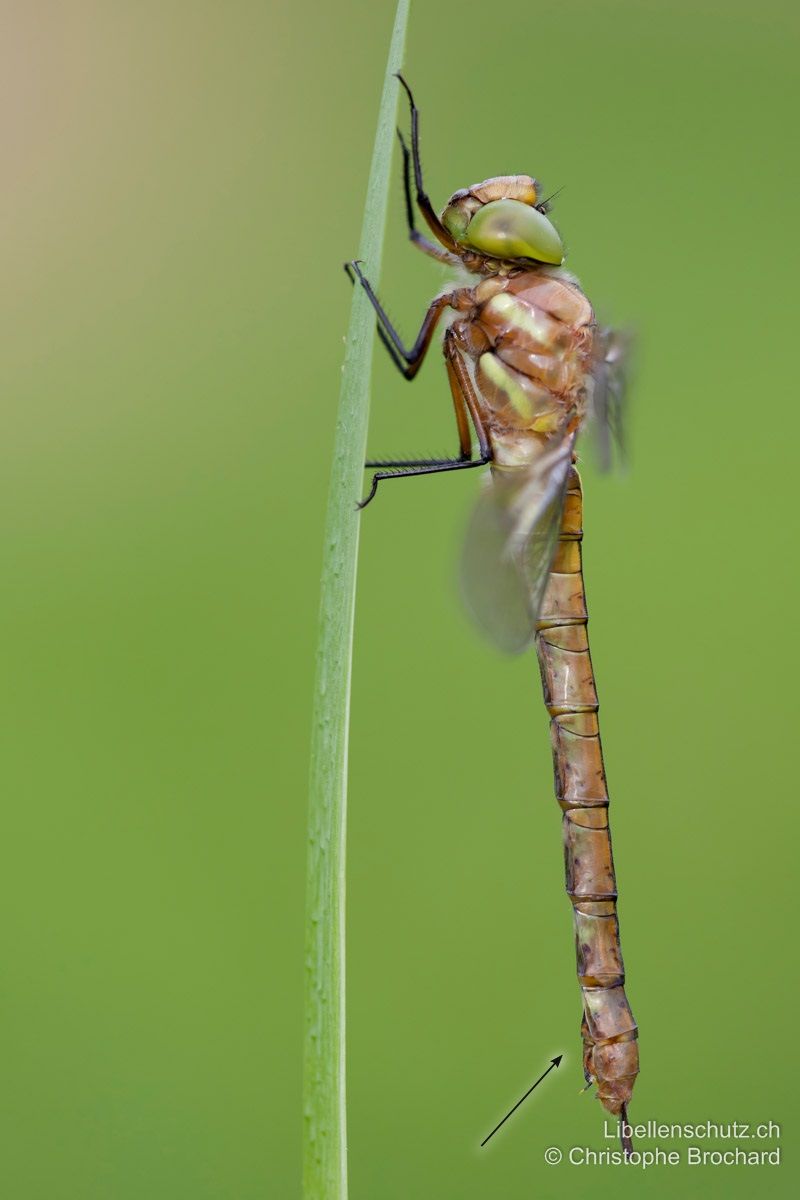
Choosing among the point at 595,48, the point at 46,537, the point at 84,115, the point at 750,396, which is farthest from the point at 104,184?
the point at 750,396

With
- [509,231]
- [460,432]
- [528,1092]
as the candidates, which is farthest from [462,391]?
[528,1092]

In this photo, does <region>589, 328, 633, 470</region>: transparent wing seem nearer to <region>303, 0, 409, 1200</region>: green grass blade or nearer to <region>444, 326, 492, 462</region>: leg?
<region>444, 326, 492, 462</region>: leg

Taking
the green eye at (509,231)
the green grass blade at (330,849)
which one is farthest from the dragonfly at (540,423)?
the green grass blade at (330,849)

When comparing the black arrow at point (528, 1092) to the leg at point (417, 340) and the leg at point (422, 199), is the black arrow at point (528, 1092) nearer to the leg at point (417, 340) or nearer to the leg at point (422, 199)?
the leg at point (417, 340)

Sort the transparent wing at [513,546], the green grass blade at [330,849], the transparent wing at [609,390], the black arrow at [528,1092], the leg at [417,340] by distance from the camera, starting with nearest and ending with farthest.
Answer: the green grass blade at [330,849] → the transparent wing at [513,546] → the leg at [417,340] → the transparent wing at [609,390] → the black arrow at [528,1092]

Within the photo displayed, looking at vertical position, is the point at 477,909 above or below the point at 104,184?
below

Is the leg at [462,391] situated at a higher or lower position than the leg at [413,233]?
lower

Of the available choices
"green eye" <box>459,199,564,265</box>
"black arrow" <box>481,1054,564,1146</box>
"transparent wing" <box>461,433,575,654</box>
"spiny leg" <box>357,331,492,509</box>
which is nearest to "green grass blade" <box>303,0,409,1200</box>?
"transparent wing" <box>461,433,575,654</box>

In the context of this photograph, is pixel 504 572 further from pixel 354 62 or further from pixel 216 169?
pixel 354 62
